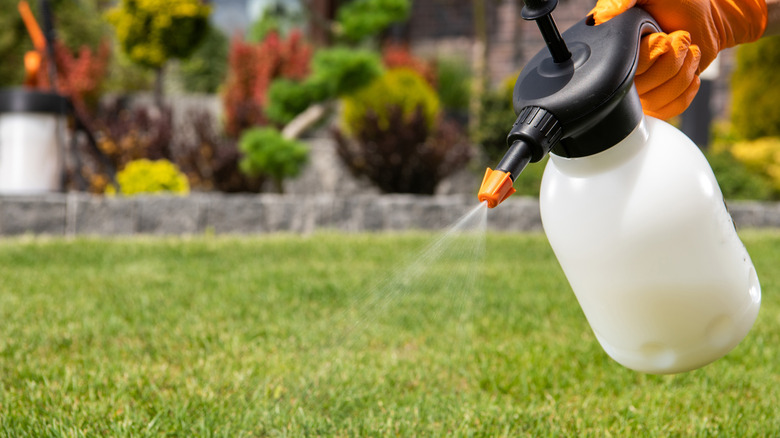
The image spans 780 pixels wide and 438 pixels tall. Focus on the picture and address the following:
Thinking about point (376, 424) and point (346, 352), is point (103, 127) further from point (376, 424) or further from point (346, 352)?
point (376, 424)

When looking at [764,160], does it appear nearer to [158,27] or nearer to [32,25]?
[158,27]

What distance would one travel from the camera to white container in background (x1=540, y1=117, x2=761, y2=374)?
1048 mm

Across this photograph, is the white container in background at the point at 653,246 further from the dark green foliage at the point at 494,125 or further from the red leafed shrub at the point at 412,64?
the red leafed shrub at the point at 412,64

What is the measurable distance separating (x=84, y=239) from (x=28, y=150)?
1084mm

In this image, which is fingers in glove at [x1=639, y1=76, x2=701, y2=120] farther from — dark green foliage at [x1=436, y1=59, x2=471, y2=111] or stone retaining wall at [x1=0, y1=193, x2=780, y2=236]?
dark green foliage at [x1=436, y1=59, x2=471, y2=111]

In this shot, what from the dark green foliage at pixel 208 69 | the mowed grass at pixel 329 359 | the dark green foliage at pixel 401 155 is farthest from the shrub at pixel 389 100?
the dark green foliage at pixel 208 69

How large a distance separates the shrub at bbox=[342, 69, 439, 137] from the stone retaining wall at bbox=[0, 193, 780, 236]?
3.05ft

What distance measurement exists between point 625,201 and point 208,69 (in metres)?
11.7

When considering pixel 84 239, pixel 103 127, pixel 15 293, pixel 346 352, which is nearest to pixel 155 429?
pixel 346 352

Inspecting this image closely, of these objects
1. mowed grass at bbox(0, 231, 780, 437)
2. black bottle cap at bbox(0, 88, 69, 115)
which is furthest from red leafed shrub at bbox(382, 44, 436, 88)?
mowed grass at bbox(0, 231, 780, 437)

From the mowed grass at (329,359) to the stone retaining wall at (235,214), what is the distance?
0.85 metres

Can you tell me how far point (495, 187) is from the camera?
0.92 m

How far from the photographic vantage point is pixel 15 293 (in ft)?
9.27

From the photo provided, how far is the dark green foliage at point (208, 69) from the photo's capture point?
465 inches
